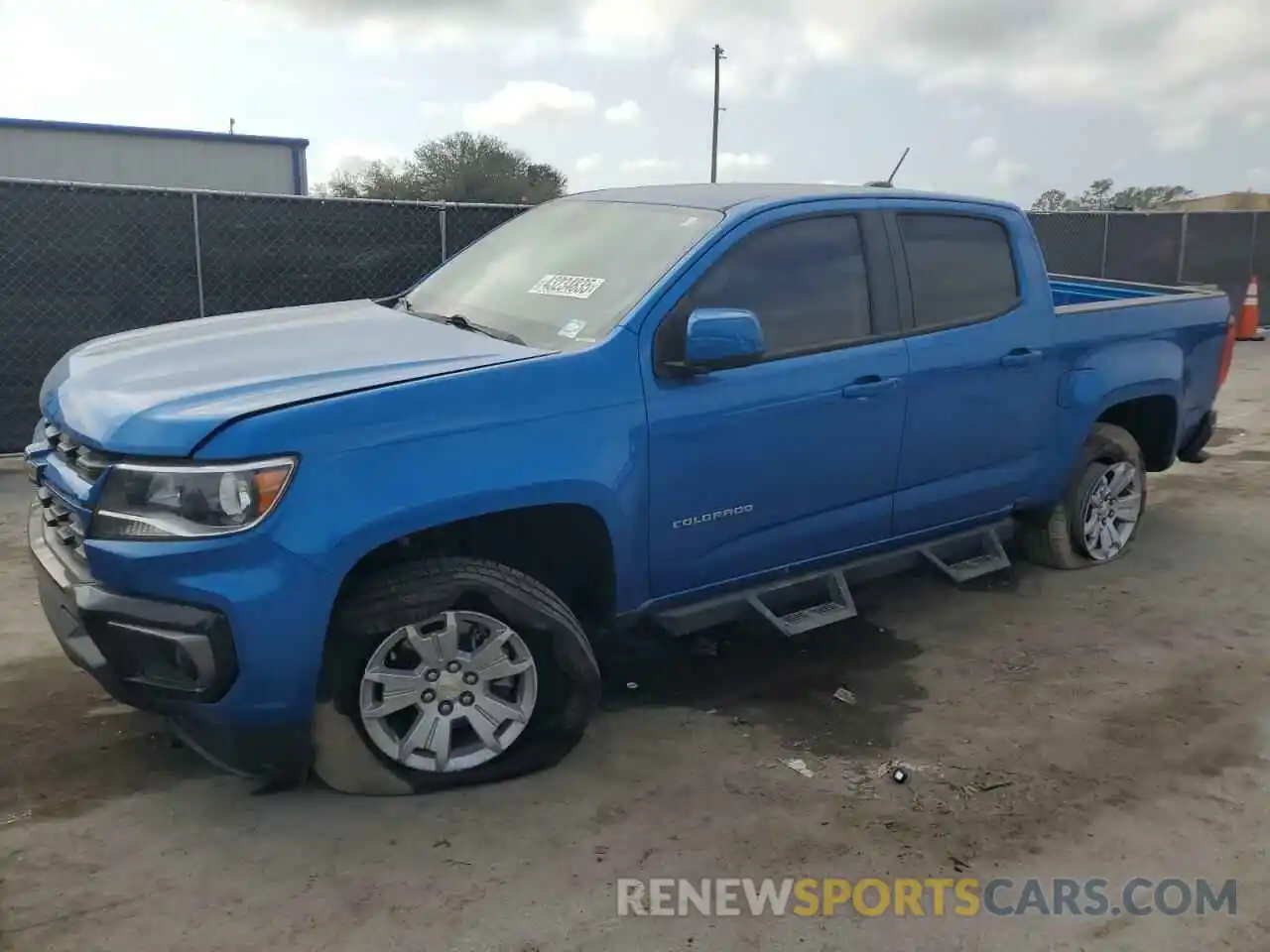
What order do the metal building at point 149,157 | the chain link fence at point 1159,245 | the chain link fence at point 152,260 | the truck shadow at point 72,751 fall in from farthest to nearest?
the metal building at point 149,157
the chain link fence at point 1159,245
the chain link fence at point 152,260
the truck shadow at point 72,751

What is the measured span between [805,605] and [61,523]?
2.64m

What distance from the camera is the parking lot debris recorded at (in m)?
3.49

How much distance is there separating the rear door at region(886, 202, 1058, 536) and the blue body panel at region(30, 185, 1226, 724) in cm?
1

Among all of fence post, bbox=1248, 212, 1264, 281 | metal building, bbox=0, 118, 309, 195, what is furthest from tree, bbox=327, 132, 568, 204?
fence post, bbox=1248, 212, 1264, 281

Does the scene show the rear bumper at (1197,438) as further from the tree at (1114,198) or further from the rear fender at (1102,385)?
the tree at (1114,198)

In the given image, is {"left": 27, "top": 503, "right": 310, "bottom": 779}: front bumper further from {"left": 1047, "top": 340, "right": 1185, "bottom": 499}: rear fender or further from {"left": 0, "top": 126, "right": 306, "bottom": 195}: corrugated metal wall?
{"left": 0, "top": 126, "right": 306, "bottom": 195}: corrugated metal wall

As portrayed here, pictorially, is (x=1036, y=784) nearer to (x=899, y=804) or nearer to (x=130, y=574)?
(x=899, y=804)

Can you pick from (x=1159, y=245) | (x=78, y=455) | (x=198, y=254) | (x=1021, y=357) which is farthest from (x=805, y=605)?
(x=1159, y=245)

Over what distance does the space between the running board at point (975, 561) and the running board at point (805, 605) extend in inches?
21.7

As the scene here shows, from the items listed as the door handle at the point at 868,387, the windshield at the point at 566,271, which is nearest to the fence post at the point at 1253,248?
the door handle at the point at 868,387

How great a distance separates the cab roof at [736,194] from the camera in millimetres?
3984

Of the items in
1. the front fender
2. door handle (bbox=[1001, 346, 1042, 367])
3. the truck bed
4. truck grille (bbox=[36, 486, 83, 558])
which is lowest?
truck grille (bbox=[36, 486, 83, 558])

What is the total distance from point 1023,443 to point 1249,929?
243cm

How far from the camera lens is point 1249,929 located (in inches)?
108
